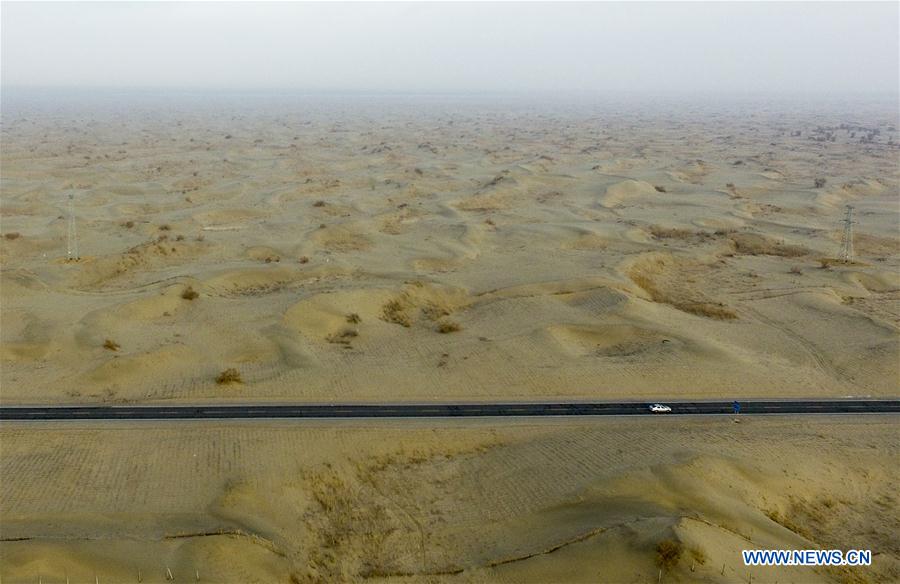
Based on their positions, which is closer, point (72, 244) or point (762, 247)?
point (72, 244)

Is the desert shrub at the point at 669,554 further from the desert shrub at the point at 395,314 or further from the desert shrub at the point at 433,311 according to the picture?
the desert shrub at the point at 433,311

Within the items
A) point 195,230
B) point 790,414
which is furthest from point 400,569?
point 195,230

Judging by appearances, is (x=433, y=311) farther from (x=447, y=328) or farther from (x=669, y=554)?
(x=669, y=554)

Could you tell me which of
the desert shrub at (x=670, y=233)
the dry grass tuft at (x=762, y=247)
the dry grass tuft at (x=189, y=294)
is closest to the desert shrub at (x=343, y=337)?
the dry grass tuft at (x=189, y=294)

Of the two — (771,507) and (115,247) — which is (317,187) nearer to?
(115,247)

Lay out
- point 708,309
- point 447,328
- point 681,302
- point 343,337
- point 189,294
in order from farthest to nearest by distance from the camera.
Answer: point 681,302 < point 189,294 < point 708,309 < point 447,328 < point 343,337

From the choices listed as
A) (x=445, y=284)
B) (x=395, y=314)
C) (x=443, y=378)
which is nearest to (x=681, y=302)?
(x=445, y=284)
